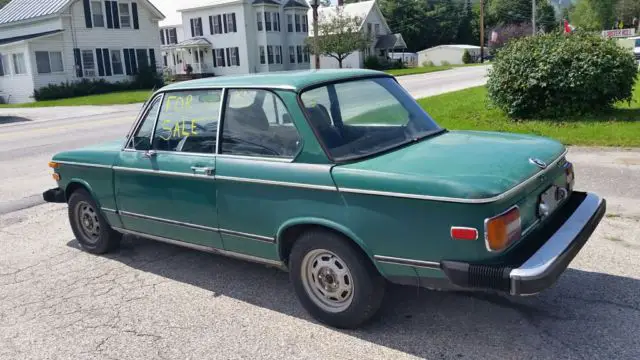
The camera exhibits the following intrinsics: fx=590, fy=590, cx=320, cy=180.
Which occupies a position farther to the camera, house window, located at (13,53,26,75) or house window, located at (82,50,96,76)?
house window, located at (82,50,96,76)

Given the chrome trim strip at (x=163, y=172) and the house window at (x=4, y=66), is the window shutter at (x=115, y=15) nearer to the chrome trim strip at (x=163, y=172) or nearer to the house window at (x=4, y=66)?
the house window at (x=4, y=66)

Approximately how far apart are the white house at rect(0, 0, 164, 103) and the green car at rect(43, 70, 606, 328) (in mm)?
36544

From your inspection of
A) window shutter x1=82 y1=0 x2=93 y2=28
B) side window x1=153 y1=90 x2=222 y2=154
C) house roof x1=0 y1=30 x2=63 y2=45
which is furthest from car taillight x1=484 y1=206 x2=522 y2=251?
window shutter x1=82 y1=0 x2=93 y2=28

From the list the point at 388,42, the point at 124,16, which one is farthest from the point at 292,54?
the point at 124,16

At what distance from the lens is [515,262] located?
345 cm

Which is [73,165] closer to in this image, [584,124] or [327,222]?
[327,222]

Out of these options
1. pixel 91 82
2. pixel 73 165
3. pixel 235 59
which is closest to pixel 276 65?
pixel 235 59

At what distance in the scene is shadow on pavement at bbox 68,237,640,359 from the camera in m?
3.66

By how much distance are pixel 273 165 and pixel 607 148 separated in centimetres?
753

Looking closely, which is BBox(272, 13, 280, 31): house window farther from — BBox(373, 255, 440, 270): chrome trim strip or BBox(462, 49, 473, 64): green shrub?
BBox(373, 255, 440, 270): chrome trim strip

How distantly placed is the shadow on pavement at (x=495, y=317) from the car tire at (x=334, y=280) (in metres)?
0.16

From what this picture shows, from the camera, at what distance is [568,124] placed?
11.6 m

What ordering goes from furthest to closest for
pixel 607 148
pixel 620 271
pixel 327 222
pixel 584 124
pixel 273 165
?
pixel 584 124, pixel 607 148, pixel 620 271, pixel 273 165, pixel 327 222

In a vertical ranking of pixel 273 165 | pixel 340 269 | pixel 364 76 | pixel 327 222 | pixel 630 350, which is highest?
pixel 364 76
